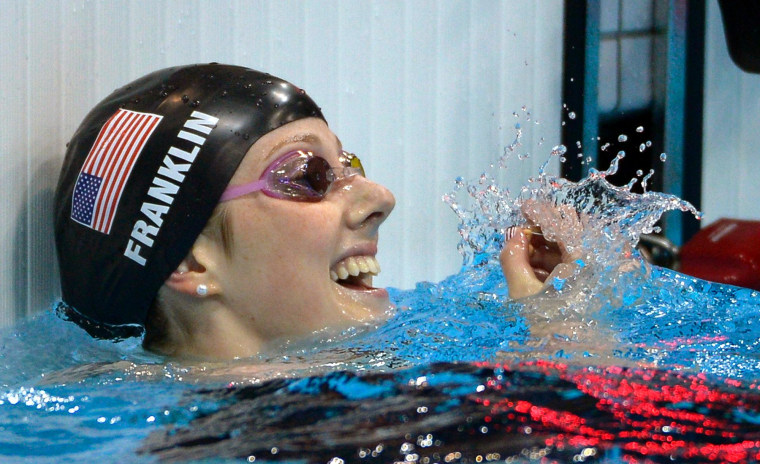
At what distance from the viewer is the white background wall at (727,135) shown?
4855mm

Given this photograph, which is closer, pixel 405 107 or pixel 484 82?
pixel 405 107

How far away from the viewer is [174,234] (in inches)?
71.0

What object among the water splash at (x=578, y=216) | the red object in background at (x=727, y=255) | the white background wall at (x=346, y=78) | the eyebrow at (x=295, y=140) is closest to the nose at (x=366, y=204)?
the eyebrow at (x=295, y=140)

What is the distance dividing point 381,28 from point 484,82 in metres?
0.62

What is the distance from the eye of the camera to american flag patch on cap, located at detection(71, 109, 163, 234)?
1.82 m

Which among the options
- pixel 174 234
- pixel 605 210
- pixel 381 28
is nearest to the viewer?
pixel 174 234

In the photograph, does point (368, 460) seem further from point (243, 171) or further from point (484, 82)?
point (484, 82)

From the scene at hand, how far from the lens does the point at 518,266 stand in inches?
86.0

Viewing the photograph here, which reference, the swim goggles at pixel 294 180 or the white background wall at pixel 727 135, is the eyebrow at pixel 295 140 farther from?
the white background wall at pixel 727 135

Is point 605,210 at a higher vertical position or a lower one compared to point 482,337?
higher

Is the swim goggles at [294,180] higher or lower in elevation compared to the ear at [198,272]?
higher

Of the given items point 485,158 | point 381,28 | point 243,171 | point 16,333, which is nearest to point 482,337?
point 243,171

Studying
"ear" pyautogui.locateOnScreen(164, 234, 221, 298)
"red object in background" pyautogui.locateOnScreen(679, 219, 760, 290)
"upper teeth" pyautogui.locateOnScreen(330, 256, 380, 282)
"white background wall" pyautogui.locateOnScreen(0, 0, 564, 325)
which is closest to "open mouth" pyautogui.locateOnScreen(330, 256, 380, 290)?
"upper teeth" pyautogui.locateOnScreen(330, 256, 380, 282)

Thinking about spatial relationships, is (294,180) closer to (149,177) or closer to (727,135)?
(149,177)
